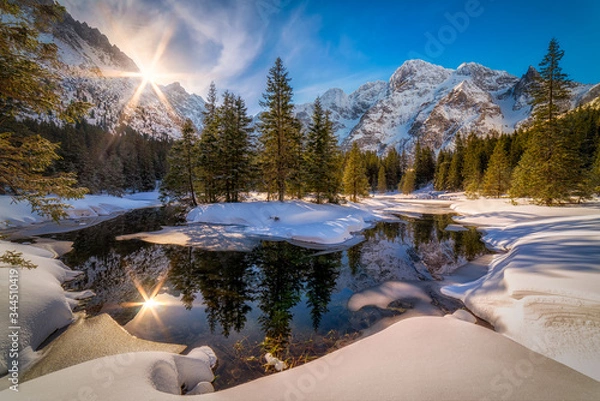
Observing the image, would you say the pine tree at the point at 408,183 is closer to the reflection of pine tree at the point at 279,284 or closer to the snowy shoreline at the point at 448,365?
the reflection of pine tree at the point at 279,284

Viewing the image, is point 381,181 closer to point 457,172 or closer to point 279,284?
point 457,172

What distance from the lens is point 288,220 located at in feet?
68.9

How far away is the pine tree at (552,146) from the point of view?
20.4 meters

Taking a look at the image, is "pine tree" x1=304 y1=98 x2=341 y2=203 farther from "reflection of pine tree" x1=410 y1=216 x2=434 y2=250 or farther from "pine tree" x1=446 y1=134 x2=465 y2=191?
"pine tree" x1=446 y1=134 x2=465 y2=191

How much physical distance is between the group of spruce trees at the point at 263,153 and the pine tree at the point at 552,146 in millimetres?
19155

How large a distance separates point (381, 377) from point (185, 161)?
2976 cm

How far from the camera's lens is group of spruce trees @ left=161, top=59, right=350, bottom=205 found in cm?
2316

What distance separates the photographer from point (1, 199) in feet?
76.1

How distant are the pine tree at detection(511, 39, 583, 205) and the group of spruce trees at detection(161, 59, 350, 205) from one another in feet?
62.8

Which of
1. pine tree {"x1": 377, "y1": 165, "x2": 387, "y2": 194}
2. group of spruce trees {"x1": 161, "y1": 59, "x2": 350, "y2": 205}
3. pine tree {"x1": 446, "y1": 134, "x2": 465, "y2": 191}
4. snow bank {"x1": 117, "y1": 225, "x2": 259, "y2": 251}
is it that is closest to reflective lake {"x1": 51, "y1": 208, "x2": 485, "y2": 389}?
snow bank {"x1": 117, "y1": 225, "x2": 259, "y2": 251}

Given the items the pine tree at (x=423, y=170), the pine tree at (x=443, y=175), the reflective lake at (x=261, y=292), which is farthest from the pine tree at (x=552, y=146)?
the pine tree at (x=423, y=170)

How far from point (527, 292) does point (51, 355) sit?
11668 mm

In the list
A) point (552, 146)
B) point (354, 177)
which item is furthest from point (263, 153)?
point (552, 146)

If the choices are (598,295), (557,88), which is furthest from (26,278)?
(557,88)
